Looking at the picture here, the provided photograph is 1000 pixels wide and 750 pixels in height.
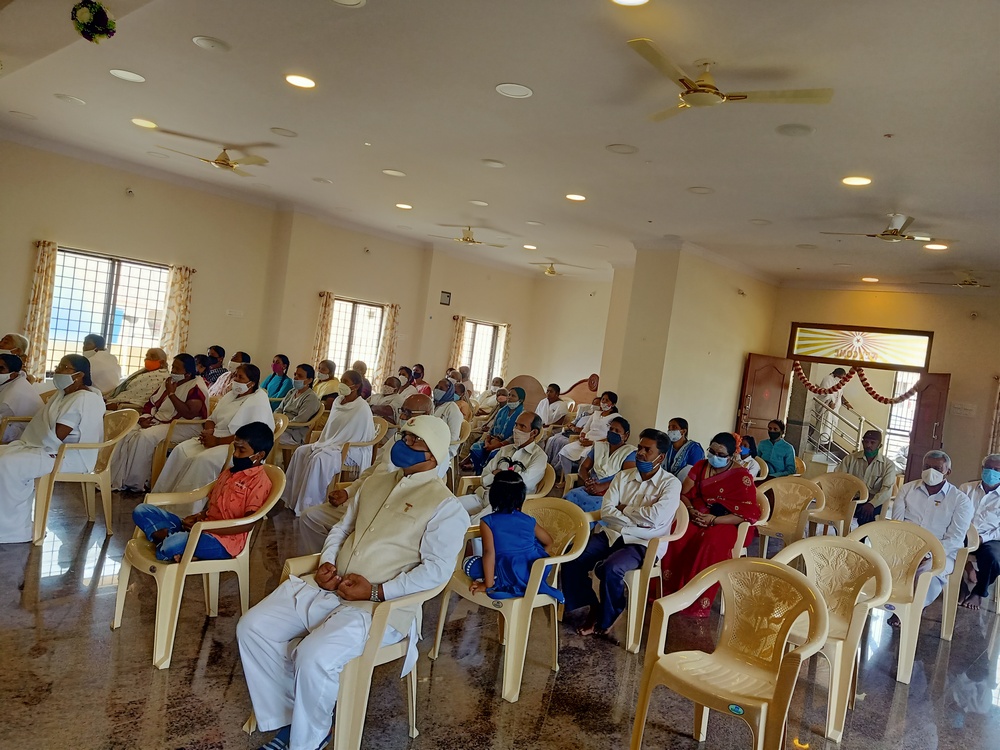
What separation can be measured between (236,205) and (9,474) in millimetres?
6805

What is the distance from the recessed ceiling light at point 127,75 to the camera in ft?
18.8

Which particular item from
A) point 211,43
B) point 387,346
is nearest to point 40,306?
point 387,346

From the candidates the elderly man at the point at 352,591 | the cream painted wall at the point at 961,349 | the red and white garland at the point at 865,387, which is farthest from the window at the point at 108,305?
the cream painted wall at the point at 961,349

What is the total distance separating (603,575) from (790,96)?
2871mm

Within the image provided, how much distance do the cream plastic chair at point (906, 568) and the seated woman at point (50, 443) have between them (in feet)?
16.0

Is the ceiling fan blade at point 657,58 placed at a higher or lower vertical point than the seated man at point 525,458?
higher

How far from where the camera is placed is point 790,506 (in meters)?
6.05

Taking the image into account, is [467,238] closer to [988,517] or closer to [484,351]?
[484,351]

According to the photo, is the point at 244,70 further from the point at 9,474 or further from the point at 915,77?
the point at 915,77

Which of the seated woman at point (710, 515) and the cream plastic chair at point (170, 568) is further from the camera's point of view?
the seated woman at point (710, 515)

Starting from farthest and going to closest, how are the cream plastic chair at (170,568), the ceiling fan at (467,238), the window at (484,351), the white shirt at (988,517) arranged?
the window at (484,351), the ceiling fan at (467,238), the white shirt at (988,517), the cream plastic chair at (170,568)

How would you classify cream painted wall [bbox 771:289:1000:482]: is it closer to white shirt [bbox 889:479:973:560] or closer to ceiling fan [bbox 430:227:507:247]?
white shirt [bbox 889:479:973:560]

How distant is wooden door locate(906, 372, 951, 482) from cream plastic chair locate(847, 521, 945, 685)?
6.84m

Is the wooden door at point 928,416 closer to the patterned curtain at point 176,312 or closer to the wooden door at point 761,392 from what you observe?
the wooden door at point 761,392
